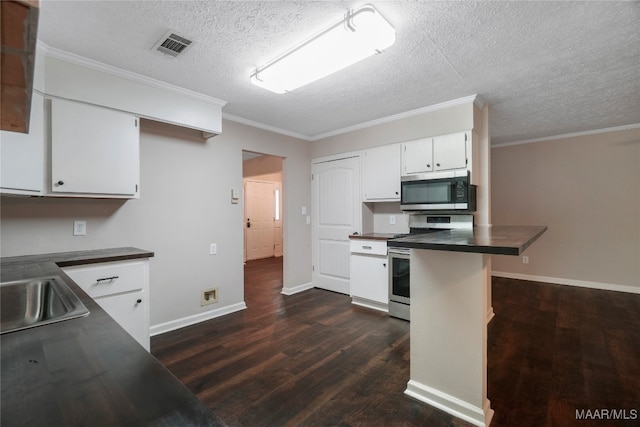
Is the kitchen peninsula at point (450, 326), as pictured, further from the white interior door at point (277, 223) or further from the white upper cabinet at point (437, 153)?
the white interior door at point (277, 223)

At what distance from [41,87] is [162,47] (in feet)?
2.82

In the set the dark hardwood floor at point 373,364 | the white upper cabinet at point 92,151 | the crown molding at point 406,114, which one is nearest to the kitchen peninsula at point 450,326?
the dark hardwood floor at point 373,364

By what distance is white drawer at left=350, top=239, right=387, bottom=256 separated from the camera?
3.29 meters

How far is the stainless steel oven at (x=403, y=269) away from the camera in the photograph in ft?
9.95

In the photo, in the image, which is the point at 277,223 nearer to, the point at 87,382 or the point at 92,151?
the point at 92,151

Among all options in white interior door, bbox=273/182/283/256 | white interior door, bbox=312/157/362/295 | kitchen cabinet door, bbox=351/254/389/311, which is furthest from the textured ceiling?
white interior door, bbox=273/182/283/256

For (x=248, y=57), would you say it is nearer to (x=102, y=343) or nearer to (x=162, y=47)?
(x=162, y=47)

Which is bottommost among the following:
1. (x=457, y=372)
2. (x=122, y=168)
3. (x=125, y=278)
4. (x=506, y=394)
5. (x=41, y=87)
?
(x=506, y=394)

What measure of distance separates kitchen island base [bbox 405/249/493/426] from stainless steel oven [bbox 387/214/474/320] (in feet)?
4.07

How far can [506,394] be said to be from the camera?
181 cm

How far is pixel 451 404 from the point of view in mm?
1660

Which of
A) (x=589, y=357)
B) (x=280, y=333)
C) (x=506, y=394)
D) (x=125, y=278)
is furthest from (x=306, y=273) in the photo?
(x=589, y=357)

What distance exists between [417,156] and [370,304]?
6.05 ft

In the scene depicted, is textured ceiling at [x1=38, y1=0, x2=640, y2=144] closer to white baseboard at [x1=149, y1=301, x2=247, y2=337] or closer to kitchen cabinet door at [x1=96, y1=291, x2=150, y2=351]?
kitchen cabinet door at [x1=96, y1=291, x2=150, y2=351]
